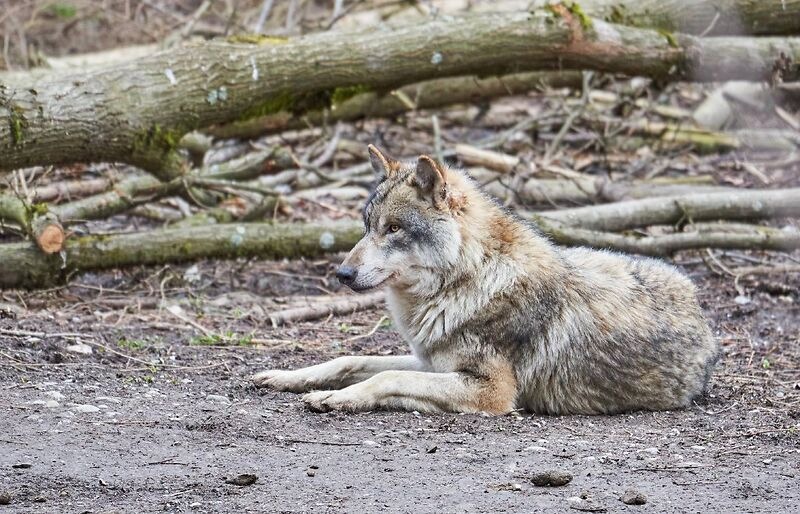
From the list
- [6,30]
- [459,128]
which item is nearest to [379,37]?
[459,128]

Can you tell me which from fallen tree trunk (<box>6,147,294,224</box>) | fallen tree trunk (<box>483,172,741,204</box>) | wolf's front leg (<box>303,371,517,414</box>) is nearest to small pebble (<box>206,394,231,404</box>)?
wolf's front leg (<box>303,371,517,414</box>)

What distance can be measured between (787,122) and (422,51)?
25.2 ft

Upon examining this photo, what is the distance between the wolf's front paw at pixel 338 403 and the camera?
6.04 metres

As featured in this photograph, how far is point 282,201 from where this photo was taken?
10.8 meters

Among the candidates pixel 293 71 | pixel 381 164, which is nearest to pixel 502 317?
pixel 381 164

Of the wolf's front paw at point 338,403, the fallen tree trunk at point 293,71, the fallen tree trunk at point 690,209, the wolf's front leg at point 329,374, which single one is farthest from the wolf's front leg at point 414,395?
the fallen tree trunk at point 690,209

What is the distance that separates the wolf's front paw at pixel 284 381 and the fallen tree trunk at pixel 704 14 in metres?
5.30

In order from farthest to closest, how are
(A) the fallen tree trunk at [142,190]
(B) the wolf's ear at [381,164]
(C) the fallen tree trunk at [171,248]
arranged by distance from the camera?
(A) the fallen tree trunk at [142,190]
(C) the fallen tree trunk at [171,248]
(B) the wolf's ear at [381,164]

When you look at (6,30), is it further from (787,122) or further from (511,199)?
(787,122)

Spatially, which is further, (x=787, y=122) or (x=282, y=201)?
(x=787, y=122)

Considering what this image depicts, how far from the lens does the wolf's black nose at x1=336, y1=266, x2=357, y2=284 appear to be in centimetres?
627

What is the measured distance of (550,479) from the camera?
16.0 feet

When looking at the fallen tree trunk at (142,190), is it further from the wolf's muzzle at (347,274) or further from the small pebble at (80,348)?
the wolf's muzzle at (347,274)

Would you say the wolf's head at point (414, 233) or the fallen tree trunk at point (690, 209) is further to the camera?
the fallen tree trunk at point (690, 209)
